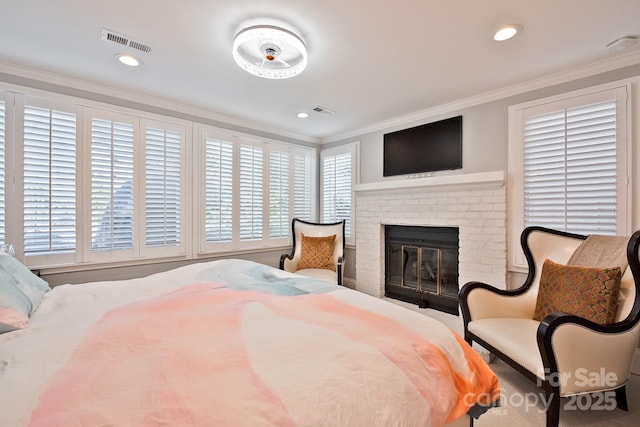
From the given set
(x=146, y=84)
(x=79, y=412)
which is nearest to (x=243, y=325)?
(x=79, y=412)

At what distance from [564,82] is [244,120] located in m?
3.62

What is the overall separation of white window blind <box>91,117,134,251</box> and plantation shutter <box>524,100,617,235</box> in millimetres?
4161

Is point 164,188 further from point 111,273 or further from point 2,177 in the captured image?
point 2,177

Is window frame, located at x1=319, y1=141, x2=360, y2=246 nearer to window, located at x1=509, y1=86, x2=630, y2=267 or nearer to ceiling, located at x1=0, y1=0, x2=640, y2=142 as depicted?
ceiling, located at x1=0, y1=0, x2=640, y2=142

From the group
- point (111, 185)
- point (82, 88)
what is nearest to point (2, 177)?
point (111, 185)

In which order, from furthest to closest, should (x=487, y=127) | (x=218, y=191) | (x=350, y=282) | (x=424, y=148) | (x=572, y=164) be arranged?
(x=350, y=282)
(x=218, y=191)
(x=424, y=148)
(x=487, y=127)
(x=572, y=164)

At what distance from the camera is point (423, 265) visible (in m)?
3.74

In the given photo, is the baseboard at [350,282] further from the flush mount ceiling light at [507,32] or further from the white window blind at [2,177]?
the white window blind at [2,177]

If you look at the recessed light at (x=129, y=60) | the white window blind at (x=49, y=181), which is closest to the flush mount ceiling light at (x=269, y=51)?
the recessed light at (x=129, y=60)

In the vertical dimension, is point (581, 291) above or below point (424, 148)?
below

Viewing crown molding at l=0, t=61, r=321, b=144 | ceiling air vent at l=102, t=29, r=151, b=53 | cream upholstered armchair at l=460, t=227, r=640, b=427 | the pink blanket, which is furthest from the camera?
crown molding at l=0, t=61, r=321, b=144

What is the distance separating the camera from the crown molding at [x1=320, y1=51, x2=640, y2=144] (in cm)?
234

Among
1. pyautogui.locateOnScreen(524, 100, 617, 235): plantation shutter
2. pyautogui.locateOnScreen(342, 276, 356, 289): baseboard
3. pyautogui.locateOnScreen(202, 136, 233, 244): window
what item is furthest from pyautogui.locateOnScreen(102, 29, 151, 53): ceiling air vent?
pyautogui.locateOnScreen(342, 276, 356, 289): baseboard

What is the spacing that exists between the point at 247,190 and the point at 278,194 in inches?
21.2
